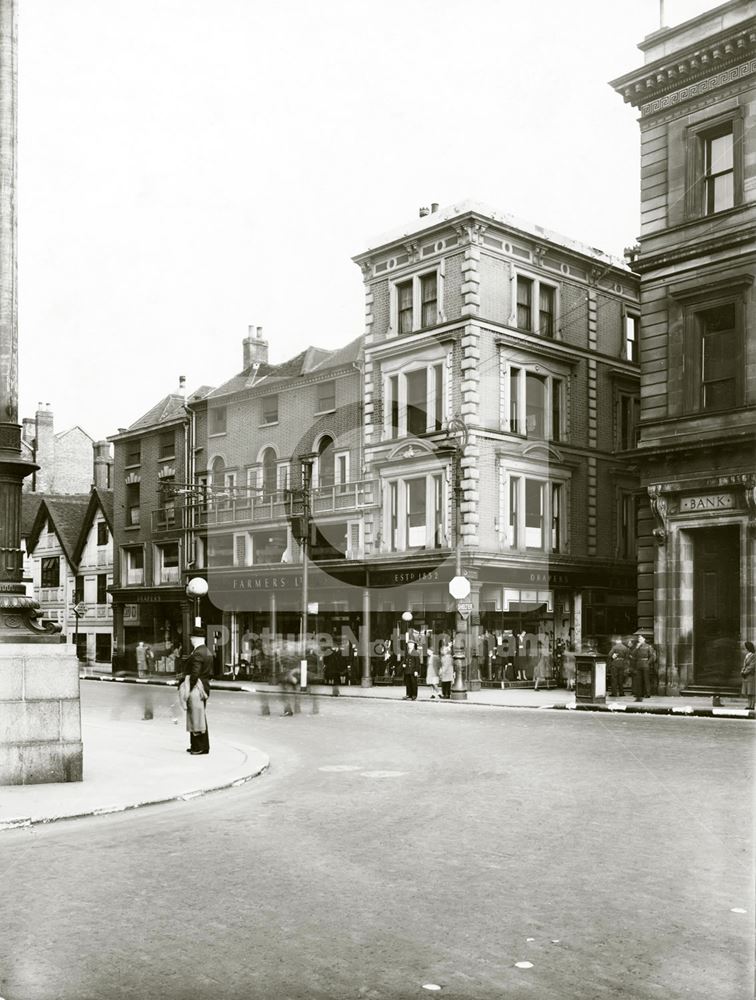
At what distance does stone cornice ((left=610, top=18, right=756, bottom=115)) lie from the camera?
2606 cm

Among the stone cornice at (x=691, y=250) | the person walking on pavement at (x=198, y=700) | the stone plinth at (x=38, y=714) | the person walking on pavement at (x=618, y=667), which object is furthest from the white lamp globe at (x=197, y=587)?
the stone plinth at (x=38, y=714)

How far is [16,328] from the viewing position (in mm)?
12734

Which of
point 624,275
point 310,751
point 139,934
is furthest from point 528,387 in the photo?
point 139,934

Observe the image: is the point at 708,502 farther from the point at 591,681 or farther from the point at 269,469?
the point at 269,469

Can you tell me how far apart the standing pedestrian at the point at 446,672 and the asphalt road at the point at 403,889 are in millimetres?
15638

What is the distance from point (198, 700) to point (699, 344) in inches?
686

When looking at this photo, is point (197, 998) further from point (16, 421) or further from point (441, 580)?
point (441, 580)

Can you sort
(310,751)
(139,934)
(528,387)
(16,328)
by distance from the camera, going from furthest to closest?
(528,387) < (310,751) < (16,328) < (139,934)

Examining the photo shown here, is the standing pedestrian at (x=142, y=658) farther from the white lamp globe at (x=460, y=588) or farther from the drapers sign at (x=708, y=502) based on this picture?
the drapers sign at (x=708, y=502)

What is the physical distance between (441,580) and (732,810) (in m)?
24.4

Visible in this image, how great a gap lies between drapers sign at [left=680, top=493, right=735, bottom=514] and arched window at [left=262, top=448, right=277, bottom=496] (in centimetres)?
1930

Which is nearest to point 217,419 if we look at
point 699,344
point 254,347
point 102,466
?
point 254,347

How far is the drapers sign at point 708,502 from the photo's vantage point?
26297mm

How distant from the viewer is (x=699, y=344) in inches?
1073
